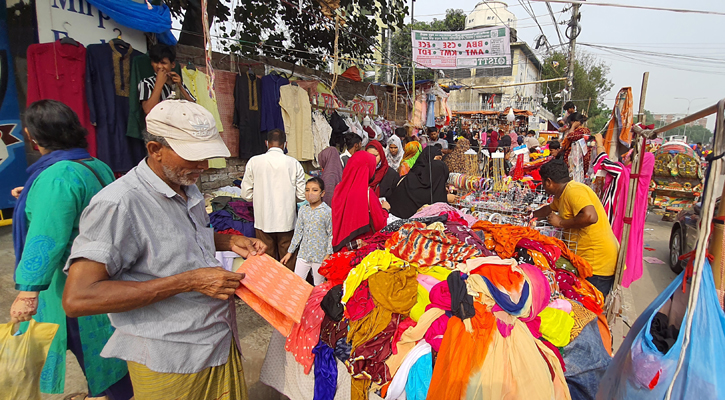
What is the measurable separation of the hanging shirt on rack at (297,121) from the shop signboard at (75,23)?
232 centimetres

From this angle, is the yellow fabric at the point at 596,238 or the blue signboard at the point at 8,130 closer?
the yellow fabric at the point at 596,238

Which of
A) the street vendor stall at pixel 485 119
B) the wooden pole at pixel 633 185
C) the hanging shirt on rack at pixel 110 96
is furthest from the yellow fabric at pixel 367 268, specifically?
the street vendor stall at pixel 485 119

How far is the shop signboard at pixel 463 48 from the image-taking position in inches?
358

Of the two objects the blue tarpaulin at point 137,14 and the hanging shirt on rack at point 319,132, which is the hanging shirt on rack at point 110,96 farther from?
the hanging shirt on rack at point 319,132

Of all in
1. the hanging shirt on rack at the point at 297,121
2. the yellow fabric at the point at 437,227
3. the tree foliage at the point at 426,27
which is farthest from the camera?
the tree foliage at the point at 426,27

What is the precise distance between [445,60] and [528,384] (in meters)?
8.99

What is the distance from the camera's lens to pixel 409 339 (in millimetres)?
2010

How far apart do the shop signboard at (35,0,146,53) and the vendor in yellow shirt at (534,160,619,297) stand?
4827 mm

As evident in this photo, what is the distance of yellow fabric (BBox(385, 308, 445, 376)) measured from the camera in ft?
6.53

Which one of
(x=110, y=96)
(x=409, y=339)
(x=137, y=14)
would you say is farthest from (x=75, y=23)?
(x=409, y=339)

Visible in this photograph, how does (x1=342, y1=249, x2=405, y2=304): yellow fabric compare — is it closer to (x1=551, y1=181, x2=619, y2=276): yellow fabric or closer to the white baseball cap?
the white baseball cap

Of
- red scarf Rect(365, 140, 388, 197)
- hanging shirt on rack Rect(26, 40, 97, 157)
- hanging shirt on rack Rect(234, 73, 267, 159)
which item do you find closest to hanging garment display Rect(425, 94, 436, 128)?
hanging shirt on rack Rect(234, 73, 267, 159)

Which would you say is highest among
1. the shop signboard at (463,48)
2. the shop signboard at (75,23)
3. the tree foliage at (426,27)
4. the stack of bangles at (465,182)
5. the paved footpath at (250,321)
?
the tree foliage at (426,27)

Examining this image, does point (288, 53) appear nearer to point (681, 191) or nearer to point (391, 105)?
point (391, 105)
